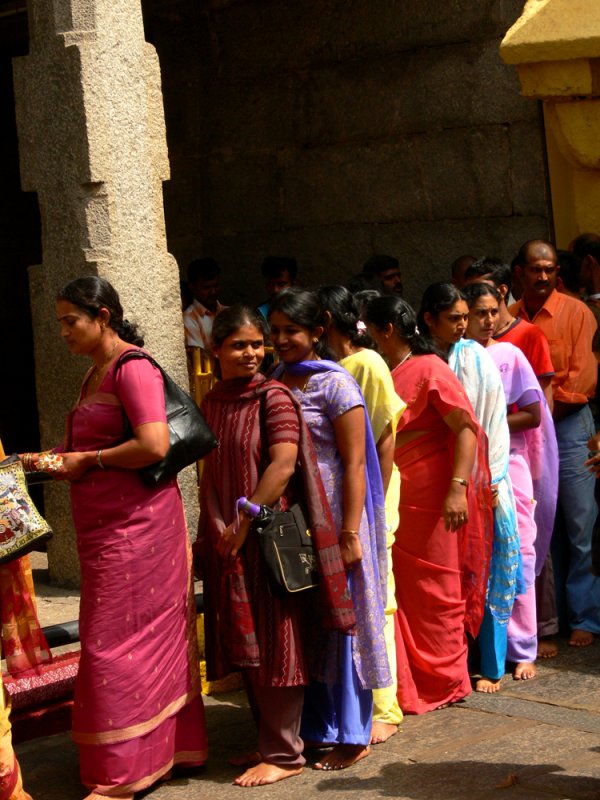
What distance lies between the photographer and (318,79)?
30.7ft

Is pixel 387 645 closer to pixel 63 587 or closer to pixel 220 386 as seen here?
pixel 220 386

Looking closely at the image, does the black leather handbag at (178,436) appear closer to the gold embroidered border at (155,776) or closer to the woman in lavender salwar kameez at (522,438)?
A: the gold embroidered border at (155,776)

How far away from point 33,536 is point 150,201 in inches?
102

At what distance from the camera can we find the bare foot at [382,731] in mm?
5074

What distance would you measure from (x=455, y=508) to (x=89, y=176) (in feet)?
7.52

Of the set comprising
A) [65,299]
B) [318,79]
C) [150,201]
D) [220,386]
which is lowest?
[220,386]

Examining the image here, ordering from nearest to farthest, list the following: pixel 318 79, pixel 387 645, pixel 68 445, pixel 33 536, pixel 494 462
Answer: pixel 33 536 → pixel 68 445 → pixel 387 645 → pixel 494 462 → pixel 318 79

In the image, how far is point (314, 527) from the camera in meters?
4.73

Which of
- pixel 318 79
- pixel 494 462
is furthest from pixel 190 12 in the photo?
pixel 494 462

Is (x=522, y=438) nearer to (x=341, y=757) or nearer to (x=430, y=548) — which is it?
(x=430, y=548)

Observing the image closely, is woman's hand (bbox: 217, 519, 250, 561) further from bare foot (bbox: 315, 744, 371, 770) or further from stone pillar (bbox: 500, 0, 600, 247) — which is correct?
stone pillar (bbox: 500, 0, 600, 247)

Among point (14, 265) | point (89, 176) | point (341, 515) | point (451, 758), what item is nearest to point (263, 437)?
point (341, 515)

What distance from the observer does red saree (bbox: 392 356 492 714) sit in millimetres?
5484

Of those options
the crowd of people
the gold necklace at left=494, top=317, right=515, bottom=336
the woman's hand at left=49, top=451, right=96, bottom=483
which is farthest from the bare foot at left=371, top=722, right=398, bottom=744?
the gold necklace at left=494, top=317, right=515, bottom=336
